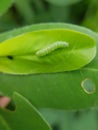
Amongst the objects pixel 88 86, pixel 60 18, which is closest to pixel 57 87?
pixel 88 86

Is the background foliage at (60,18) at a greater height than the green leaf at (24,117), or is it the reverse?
the background foliage at (60,18)

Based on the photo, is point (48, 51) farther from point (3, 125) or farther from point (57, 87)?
point (3, 125)

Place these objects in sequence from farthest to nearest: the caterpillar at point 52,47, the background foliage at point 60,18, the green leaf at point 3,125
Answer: the background foliage at point 60,18, the green leaf at point 3,125, the caterpillar at point 52,47

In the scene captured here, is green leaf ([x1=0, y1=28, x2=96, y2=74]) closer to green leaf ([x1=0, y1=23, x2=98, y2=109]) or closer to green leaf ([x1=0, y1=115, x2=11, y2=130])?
green leaf ([x1=0, y1=23, x2=98, y2=109])

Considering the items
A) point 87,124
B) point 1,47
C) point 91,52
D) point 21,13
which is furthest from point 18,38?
point 21,13

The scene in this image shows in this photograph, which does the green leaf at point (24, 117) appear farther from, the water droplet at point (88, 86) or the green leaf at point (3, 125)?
the water droplet at point (88, 86)

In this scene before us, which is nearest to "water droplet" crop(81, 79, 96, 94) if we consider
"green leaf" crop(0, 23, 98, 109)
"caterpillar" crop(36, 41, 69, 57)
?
"green leaf" crop(0, 23, 98, 109)

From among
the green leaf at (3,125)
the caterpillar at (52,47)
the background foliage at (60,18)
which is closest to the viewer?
the caterpillar at (52,47)

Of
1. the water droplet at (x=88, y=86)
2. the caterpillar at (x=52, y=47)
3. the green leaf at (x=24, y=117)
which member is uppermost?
the caterpillar at (x=52, y=47)

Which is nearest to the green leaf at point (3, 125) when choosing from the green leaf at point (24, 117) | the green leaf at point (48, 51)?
the green leaf at point (24, 117)
